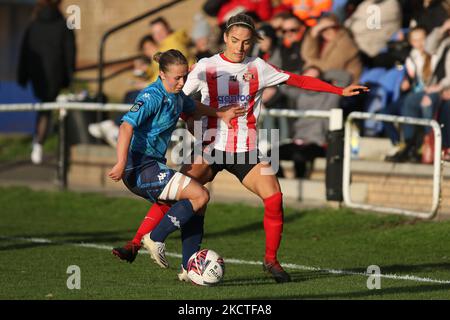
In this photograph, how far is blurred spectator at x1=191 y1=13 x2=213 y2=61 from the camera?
57.8 ft

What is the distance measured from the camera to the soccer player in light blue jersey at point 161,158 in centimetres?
952

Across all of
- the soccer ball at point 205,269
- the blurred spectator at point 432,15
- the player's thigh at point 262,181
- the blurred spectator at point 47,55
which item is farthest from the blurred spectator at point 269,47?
the soccer ball at point 205,269

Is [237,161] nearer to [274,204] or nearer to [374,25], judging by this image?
[274,204]

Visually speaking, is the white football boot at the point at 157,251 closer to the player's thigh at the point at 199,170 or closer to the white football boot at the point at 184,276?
the white football boot at the point at 184,276

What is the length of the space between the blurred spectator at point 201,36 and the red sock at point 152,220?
24.1ft

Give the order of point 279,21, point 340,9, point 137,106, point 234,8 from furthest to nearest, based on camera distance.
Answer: point 234,8 → point 340,9 → point 279,21 → point 137,106

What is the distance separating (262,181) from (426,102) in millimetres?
5466

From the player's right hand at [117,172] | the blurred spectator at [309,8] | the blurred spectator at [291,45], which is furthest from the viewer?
the blurred spectator at [309,8]

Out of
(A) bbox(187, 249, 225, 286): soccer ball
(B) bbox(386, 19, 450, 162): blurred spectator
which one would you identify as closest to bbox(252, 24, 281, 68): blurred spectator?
(B) bbox(386, 19, 450, 162): blurred spectator

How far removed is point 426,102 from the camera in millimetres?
14984

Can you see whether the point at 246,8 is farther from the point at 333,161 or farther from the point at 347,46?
the point at 333,161

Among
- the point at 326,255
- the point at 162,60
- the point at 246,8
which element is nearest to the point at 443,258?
the point at 326,255

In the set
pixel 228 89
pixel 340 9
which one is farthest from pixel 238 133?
pixel 340 9

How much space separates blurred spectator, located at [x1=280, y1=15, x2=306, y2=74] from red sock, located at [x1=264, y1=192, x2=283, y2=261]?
23.0ft
